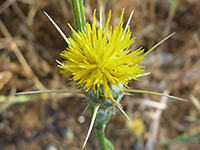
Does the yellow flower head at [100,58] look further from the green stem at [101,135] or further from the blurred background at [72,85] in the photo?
the blurred background at [72,85]

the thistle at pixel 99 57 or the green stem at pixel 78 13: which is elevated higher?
the green stem at pixel 78 13

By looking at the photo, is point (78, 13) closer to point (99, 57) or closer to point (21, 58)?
point (99, 57)

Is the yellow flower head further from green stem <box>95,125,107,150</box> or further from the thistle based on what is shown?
green stem <box>95,125,107,150</box>

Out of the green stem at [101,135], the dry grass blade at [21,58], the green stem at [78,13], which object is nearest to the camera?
the green stem at [78,13]

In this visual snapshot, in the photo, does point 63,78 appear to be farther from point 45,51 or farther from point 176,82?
point 176,82

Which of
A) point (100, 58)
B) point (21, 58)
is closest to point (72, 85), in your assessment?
point (21, 58)

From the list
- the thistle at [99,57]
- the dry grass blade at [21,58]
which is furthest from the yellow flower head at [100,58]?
the dry grass blade at [21,58]

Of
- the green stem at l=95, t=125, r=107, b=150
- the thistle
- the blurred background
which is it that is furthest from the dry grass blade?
the thistle
